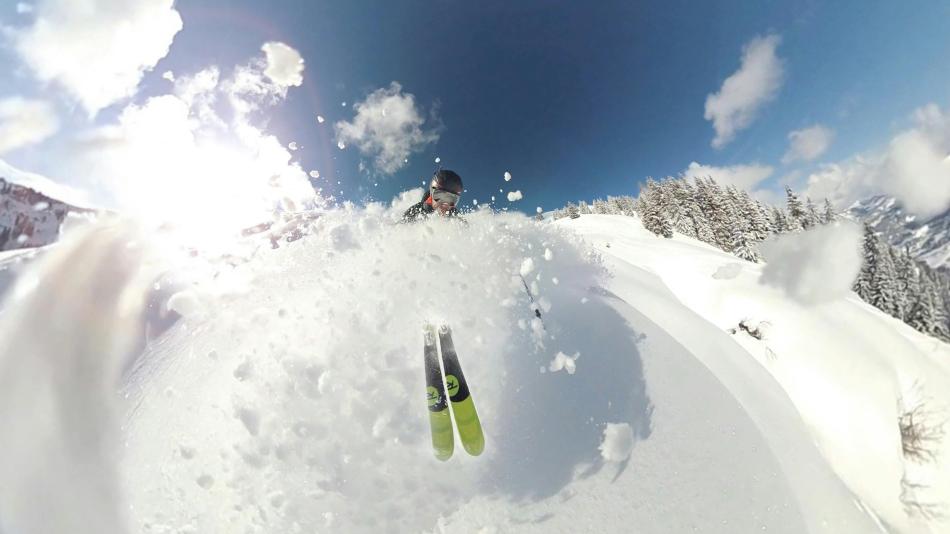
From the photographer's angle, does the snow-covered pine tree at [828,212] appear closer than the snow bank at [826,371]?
No

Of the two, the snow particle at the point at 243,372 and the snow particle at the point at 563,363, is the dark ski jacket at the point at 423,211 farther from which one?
the snow particle at the point at 243,372

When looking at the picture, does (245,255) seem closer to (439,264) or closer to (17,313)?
(17,313)

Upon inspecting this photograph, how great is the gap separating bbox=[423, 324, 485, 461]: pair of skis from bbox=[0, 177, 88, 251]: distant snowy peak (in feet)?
21.1

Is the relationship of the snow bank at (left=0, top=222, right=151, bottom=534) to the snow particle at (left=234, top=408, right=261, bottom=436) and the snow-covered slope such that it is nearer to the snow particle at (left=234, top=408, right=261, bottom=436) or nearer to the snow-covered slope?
the snow-covered slope

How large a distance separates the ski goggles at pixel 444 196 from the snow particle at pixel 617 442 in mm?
5100

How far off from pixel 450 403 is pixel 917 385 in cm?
702

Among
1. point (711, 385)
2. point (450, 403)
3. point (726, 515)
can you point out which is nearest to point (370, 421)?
point (450, 403)

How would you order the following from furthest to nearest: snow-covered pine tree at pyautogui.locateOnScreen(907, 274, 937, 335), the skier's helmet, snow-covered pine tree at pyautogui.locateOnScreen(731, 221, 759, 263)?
snow-covered pine tree at pyautogui.locateOnScreen(731, 221, 759, 263) < the skier's helmet < snow-covered pine tree at pyautogui.locateOnScreen(907, 274, 937, 335)

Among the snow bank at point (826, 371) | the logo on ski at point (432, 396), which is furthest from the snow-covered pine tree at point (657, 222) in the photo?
the logo on ski at point (432, 396)

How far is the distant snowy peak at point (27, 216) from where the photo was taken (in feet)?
20.3

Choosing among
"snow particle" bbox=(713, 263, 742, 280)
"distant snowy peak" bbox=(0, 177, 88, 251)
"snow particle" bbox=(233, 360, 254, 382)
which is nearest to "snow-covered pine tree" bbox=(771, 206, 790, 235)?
"snow particle" bbox=(713, 263, 742, 280)

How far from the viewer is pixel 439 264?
7.54 meters

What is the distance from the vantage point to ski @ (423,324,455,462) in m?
4.46

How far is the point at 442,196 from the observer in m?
7.62
